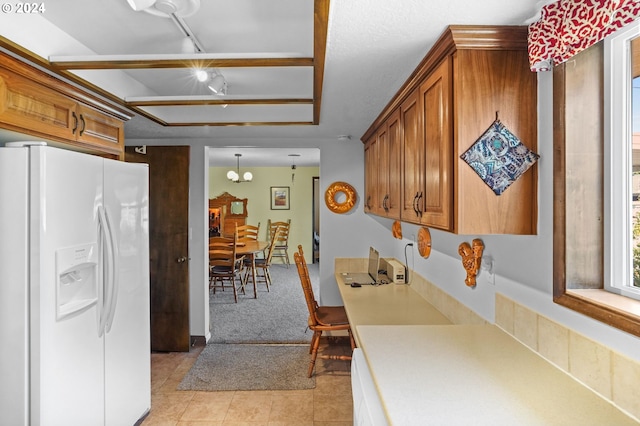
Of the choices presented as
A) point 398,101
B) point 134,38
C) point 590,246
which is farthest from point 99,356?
point 590,246

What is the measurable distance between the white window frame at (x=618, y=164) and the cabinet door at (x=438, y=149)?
0.48 m

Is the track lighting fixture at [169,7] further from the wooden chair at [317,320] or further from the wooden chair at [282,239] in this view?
the wooden chair at [282,239]

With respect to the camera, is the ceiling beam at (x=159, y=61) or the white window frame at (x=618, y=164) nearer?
the white window frame at (x=618, y=164)

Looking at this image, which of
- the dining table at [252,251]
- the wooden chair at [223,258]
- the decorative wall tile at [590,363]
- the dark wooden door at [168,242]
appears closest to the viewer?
the decorative wall tile at [590,363]

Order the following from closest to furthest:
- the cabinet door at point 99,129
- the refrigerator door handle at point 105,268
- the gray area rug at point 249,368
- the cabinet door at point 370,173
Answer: the refrigerator door handle at point 105,268, the cabinet door at point 99,129, the gray area rug at point 249,368, the cabinet door at point 370,173

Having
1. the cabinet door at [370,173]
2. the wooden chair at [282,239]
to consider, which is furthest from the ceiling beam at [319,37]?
the wooden chair at [282,239]

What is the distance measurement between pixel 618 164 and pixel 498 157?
1.15 ft

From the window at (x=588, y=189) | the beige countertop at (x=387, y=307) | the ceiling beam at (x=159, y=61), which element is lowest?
the beige countertop at (x=387, y=307)

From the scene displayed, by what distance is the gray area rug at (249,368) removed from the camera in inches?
121

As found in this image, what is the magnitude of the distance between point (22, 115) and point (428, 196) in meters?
1.87

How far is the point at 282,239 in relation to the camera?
8.32 m

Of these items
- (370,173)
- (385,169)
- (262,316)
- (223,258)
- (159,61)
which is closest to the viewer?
(159,61)

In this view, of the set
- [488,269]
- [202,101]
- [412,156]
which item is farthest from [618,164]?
[202,101]

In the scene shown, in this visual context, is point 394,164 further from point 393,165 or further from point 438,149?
point 438,149
